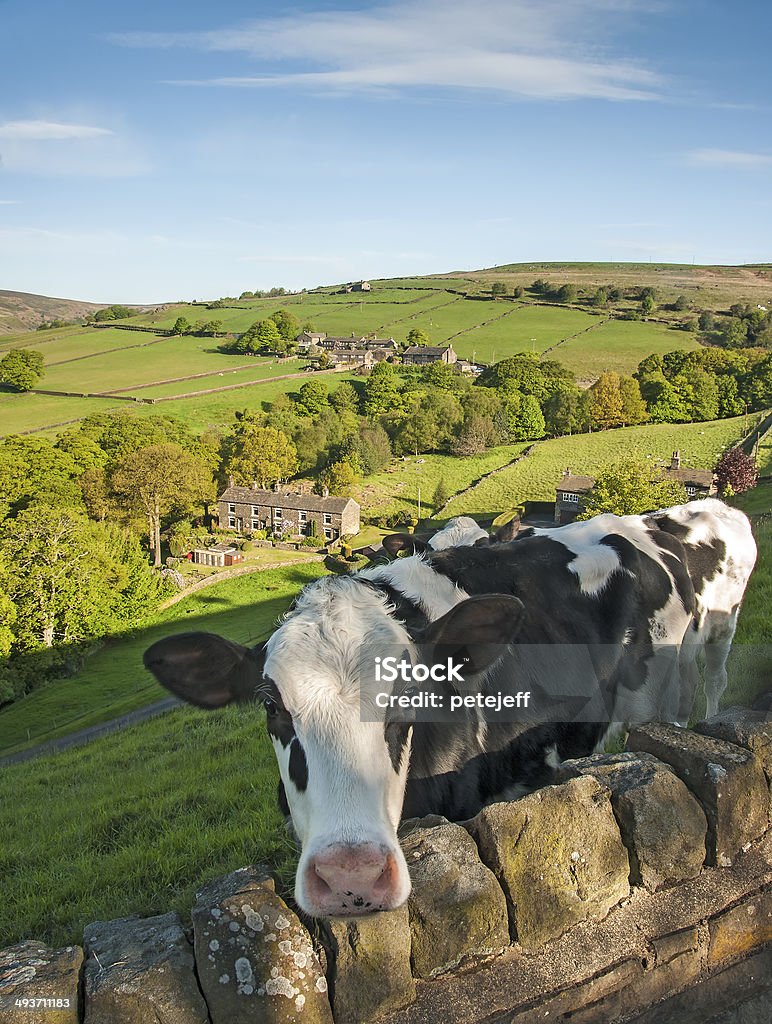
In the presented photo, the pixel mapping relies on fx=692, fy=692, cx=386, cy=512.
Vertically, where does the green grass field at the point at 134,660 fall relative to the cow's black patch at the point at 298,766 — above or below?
below

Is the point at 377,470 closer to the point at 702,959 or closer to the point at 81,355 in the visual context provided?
the point at 81,355

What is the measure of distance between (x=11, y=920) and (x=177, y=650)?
3.24 metres

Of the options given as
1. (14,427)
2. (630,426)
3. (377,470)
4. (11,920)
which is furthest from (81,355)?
(11,920)

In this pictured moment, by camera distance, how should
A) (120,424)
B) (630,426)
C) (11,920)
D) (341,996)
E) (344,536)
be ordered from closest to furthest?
(341,996)
(11,920)
(344,536)
(120,424)
(630,426)

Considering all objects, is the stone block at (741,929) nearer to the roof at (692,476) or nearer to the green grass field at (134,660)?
the green grass field at (134,660)

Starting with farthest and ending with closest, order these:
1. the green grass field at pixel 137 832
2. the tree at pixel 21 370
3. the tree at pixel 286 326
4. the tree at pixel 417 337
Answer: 1. the tree at pixel 286 326
2. the tree at pixel 417 337
3. the tree at pixel 21 370
4. the green grass field at pixel 137 832

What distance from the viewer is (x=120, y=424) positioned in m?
69.5

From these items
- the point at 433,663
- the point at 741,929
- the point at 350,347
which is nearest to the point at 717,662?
the point at 741,929

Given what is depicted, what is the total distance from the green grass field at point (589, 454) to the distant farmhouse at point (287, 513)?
9.56m

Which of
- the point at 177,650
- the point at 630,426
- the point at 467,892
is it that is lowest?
the point at 630,426

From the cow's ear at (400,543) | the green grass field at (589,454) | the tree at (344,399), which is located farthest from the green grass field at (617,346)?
the cow's ear at (400,543)

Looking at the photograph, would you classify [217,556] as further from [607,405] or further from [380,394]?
[607,405]

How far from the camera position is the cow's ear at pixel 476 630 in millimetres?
3629

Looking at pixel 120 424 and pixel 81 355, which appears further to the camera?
pixel 81 355
